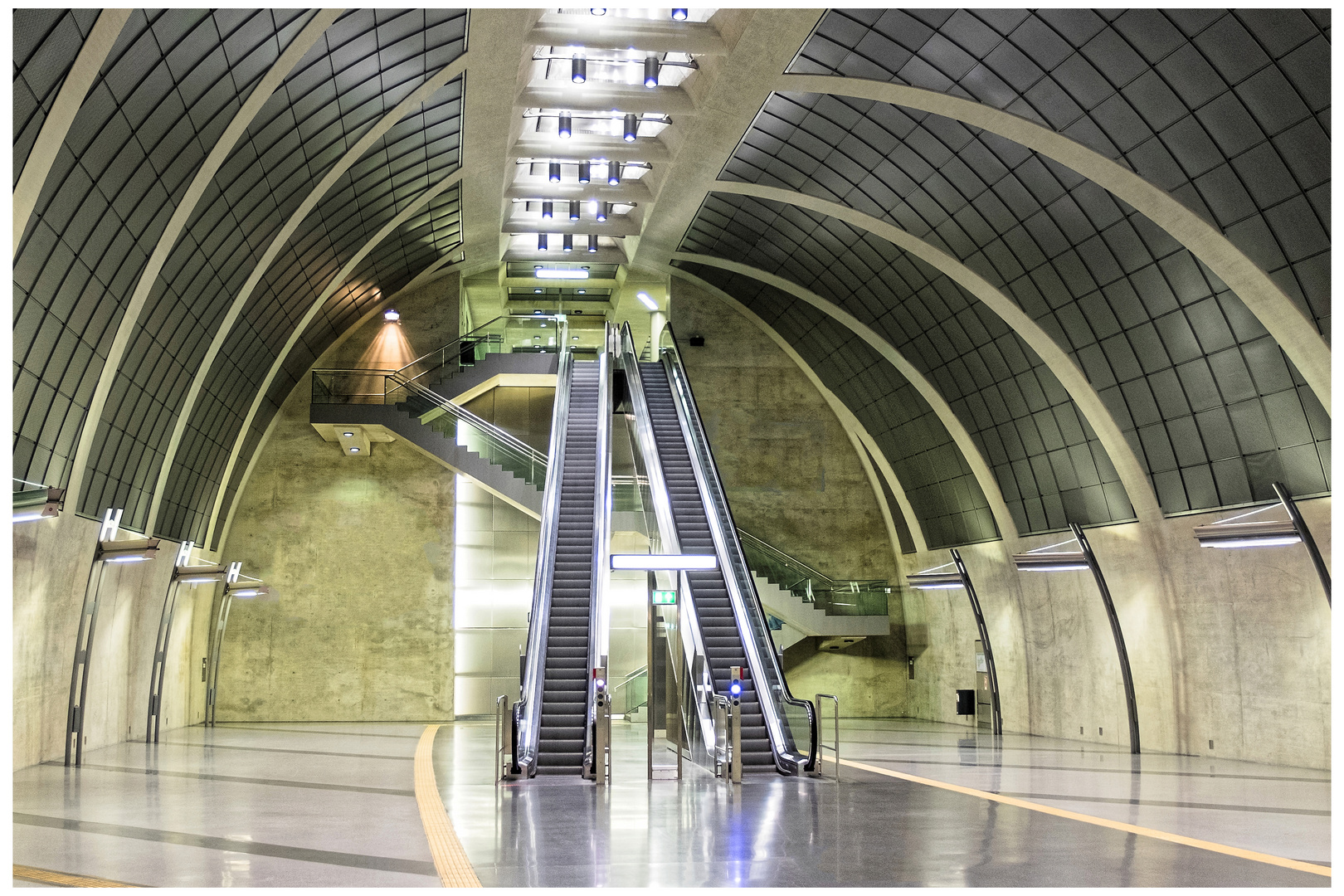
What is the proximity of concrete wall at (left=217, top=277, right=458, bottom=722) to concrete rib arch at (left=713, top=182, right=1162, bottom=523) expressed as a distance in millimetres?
14564

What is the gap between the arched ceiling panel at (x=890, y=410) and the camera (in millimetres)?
27969

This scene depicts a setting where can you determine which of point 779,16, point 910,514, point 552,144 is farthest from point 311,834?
point 910,514

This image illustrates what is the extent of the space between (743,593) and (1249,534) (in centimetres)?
753

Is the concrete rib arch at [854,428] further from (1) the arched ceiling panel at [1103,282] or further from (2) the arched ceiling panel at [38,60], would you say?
(2) the arched ceiling panel at [38,60]

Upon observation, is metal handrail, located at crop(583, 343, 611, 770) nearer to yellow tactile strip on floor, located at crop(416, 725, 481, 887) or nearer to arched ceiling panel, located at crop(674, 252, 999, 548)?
yellow tactile strip on floor, located at crop(416, 725, 481, 887)

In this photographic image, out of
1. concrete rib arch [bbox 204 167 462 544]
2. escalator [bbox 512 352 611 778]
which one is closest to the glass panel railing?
escalator [bbox 512 352 611 778]

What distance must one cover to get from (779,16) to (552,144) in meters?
8.15

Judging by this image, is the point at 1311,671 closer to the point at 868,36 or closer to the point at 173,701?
the point at 868,36

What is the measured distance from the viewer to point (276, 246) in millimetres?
21219

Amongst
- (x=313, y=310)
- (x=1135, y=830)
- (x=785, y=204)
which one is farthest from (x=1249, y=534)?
(x=313, y=310)

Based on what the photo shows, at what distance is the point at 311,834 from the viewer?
33.6ft

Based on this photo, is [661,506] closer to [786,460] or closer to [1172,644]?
[1172,644]

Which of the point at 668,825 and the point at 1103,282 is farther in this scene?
the point at 1103,282

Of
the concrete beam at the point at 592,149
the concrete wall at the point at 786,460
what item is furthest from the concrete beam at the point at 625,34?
the concrete wall at the point at 786,460
